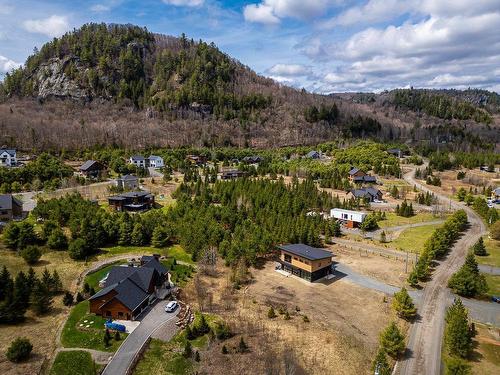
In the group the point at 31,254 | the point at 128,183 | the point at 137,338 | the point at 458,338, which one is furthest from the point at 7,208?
the point at 458,338

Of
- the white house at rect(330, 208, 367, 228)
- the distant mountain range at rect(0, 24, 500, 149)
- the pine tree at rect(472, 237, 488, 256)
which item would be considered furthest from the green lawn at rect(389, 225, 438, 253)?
the distant mountain range at rect(0, 24, 500, 149)

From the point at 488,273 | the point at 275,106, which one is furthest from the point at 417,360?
the point at 275,106

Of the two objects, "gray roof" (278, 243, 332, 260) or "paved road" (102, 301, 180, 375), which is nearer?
"paved road" (102, 301, 180, 375)

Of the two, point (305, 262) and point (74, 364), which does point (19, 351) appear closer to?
point (74, 364)

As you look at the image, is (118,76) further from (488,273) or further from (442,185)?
(488,273)

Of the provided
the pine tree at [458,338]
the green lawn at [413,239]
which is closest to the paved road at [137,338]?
the pine tree at [458,338]

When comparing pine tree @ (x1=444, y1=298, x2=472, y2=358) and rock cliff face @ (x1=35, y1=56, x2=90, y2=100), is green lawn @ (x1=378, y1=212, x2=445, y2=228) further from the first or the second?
rock cliff face @ (x1=35, y1=56, x2=90, y2=100)

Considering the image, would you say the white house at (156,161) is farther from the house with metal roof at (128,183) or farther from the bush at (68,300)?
the bush at (68,300)
